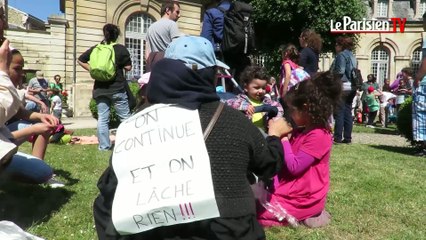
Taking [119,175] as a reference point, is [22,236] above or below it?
below

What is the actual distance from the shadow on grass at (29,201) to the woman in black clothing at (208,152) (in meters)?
1.51

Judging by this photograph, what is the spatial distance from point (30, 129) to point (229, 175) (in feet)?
6.34

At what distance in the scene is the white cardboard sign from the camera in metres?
1.84

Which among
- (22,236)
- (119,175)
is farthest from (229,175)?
(22,236)

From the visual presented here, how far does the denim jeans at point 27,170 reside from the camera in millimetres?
3557

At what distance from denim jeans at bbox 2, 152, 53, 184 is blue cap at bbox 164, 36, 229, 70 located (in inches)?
83.8

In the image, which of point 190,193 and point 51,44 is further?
point 51,44

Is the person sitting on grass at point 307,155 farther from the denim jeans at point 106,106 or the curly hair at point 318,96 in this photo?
the denim jeans at point 106,106

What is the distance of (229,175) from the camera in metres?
1.94

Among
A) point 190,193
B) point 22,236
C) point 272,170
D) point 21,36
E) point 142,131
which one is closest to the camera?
point 190,193

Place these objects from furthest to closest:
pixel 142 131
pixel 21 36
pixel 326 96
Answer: pixel 21 36 < pixel 326 96 < pixel 142 131

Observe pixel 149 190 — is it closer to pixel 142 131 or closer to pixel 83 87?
pixel 142 131

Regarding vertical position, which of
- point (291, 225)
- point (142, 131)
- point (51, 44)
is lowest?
point (291, 225)

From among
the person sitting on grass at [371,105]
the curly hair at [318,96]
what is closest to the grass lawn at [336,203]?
the curly hair at [318,96]
